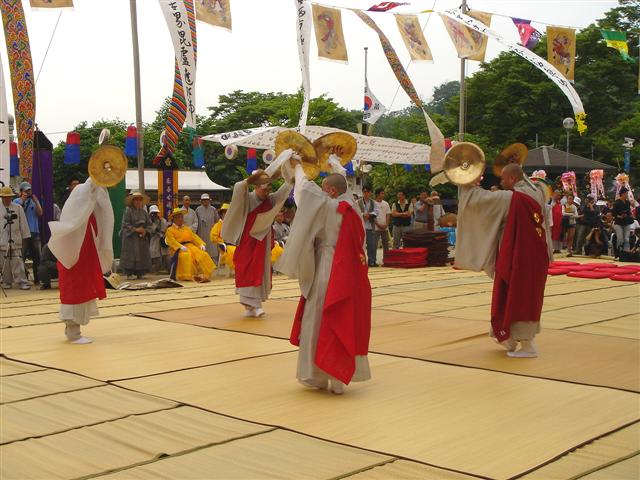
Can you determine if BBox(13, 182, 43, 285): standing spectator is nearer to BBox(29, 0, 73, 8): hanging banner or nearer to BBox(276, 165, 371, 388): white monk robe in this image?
BBox(29, 0, 73, 8): hanging banner

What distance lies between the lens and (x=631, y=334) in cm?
765

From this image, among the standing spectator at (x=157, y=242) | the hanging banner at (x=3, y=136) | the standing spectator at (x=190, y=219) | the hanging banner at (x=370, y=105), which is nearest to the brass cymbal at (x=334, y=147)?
the hanging banner at (x=3, y=136)

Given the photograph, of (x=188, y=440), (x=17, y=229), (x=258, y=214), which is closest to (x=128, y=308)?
(x=258, y=214)

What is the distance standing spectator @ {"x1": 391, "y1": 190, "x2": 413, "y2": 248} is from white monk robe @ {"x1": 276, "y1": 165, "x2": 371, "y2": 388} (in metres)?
11.2

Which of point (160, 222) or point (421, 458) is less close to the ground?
point (160, 222)

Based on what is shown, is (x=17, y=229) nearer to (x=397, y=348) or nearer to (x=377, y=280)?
(x=377, y=280)

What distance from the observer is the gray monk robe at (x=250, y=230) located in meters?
8.66

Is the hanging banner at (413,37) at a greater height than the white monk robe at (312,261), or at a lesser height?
greater

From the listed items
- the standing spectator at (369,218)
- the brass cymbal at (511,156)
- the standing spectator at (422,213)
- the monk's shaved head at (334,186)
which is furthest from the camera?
the standing spectator at (422,213)

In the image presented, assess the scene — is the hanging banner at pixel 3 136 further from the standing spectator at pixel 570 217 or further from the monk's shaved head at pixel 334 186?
the standing spectator at pixel 570 217

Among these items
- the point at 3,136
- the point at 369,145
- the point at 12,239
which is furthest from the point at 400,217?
the point at 3,136

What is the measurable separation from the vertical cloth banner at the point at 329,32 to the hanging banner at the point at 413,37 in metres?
1.15

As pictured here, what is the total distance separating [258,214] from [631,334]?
4.12 m

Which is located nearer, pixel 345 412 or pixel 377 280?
pixel 345 412
